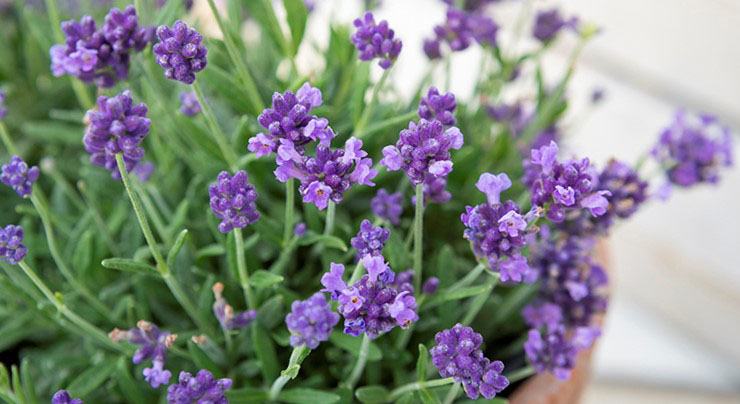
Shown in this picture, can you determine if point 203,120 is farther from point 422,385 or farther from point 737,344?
point 737,344

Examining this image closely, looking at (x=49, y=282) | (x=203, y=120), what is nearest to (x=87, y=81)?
(x=203, y=120)

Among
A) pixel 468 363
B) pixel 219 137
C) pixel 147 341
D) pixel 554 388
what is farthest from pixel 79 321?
pixel 554 388

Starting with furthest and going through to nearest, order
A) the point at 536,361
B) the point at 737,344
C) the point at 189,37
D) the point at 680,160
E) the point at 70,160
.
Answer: the point at 737,344
the point at 70,160
the point at 680,160
the point at 536,361
the point at 189,37

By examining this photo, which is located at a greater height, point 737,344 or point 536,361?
point 536,361

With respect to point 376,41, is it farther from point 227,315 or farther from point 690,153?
point 690,153

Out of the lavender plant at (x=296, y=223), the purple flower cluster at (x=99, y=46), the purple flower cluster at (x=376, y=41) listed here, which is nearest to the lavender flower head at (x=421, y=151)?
the lavender plant at (x=296, y=223)

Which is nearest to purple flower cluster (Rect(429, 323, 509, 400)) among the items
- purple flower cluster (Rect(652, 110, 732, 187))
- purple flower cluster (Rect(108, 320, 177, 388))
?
purple flower cluster (Rect(108, 320, 177, 388))
